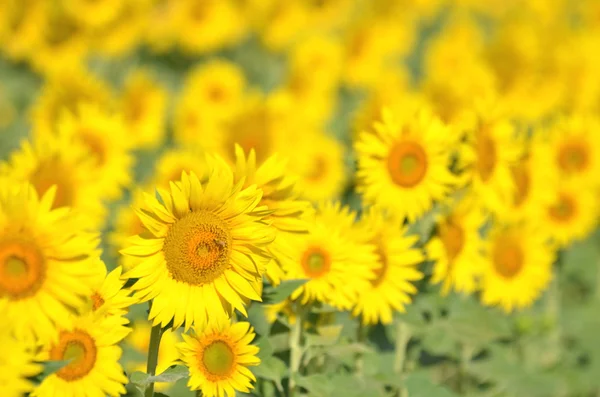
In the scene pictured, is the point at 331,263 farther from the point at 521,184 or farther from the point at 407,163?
the point at 521,184

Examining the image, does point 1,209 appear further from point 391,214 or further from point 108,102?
point 108,102

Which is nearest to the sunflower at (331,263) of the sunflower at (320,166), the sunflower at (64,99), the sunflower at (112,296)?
the sunflower at (112,296)

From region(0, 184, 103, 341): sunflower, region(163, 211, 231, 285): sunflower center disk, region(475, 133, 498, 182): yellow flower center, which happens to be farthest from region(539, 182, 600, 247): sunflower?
region(0, 184, 103, 341): sunflower

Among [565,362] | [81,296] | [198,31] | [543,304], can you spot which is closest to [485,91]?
[543,304]

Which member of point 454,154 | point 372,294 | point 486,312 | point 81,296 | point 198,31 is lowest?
point 81,296

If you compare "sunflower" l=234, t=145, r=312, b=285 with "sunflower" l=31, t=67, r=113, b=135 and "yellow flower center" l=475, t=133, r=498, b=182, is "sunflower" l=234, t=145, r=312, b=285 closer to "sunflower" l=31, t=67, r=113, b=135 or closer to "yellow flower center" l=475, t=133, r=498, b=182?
"yellow flower center" l=475, t=133, r=498, b=182

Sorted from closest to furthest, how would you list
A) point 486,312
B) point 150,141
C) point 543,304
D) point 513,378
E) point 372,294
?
point 372,294 < point 486,312 < point 513,378 < point 543,304 < point 150,141

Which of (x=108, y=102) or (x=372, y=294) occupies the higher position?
(x=108, y=102)

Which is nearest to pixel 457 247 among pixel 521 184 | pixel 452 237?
pixel 452 237
